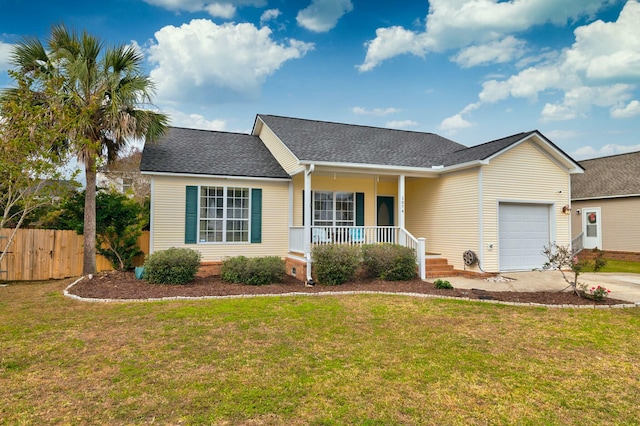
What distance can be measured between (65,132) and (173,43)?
618cm

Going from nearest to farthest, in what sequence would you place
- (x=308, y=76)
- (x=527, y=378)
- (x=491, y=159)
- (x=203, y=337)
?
(x=527, y=378) < (x=203, y=337) < (x=491, y=159) < (x=308, y=76)

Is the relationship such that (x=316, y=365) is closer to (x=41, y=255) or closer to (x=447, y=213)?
(x=447, y=213)

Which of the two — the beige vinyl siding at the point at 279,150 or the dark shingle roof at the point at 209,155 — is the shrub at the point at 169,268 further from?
the beige vinyl siding at the point at 279,150

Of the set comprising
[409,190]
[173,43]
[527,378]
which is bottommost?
[527,378]

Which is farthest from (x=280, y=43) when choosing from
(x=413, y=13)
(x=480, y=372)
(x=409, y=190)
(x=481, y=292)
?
(x=480, y=372)

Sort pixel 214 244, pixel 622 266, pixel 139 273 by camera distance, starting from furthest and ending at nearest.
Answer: pixel 622 266 → pixel 214 244 → pixel 139 273

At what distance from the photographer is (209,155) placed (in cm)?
1245

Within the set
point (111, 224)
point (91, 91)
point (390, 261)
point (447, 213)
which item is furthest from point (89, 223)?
point (447, 213)

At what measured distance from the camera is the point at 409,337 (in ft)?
17.2

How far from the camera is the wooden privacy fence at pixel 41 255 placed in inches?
405

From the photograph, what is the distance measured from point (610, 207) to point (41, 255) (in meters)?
23.4

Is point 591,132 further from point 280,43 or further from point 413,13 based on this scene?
point 280,43

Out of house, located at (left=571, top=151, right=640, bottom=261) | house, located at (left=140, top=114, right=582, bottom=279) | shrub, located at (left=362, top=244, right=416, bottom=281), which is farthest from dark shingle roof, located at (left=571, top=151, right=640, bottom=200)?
shrub, located at (left=362, top=244, right=416, bottom=281)

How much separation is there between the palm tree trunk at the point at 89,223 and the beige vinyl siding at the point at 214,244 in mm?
1594
